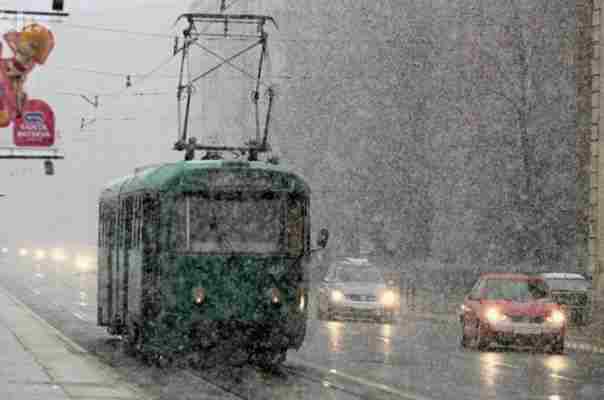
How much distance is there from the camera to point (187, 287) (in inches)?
867

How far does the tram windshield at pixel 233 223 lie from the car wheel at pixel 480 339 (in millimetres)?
7545

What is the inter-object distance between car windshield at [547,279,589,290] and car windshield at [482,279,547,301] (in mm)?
9532

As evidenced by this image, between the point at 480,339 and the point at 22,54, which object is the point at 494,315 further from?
the point at 22,54

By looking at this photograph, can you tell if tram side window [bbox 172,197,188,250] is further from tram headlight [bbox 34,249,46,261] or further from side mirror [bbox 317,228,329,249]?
tram headlight [bbox 34,249,46,261]

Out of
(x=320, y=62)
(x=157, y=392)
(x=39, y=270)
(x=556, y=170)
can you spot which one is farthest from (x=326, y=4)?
(x=157, y=392)

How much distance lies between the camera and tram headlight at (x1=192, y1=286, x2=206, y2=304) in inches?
866

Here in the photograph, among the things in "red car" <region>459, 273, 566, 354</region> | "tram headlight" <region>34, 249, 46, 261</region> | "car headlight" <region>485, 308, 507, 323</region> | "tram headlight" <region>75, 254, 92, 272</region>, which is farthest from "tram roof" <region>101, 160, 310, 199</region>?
"tram headlight" <region>34, 249, 46, 261</region>

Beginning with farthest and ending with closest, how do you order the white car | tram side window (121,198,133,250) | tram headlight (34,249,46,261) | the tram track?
tram headlight (34,249,46,261) → the white car → tram side window (121,198,133,250) → the tram track

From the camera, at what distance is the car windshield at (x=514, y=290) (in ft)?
97.3

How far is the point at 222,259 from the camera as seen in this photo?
22141mm

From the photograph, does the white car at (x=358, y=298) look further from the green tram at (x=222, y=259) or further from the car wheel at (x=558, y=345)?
the green tram at (x=222, y=259)

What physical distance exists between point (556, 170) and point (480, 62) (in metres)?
4.81

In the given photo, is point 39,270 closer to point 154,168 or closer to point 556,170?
point 556,170

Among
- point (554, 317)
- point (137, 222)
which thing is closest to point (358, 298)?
point (554, 317)
